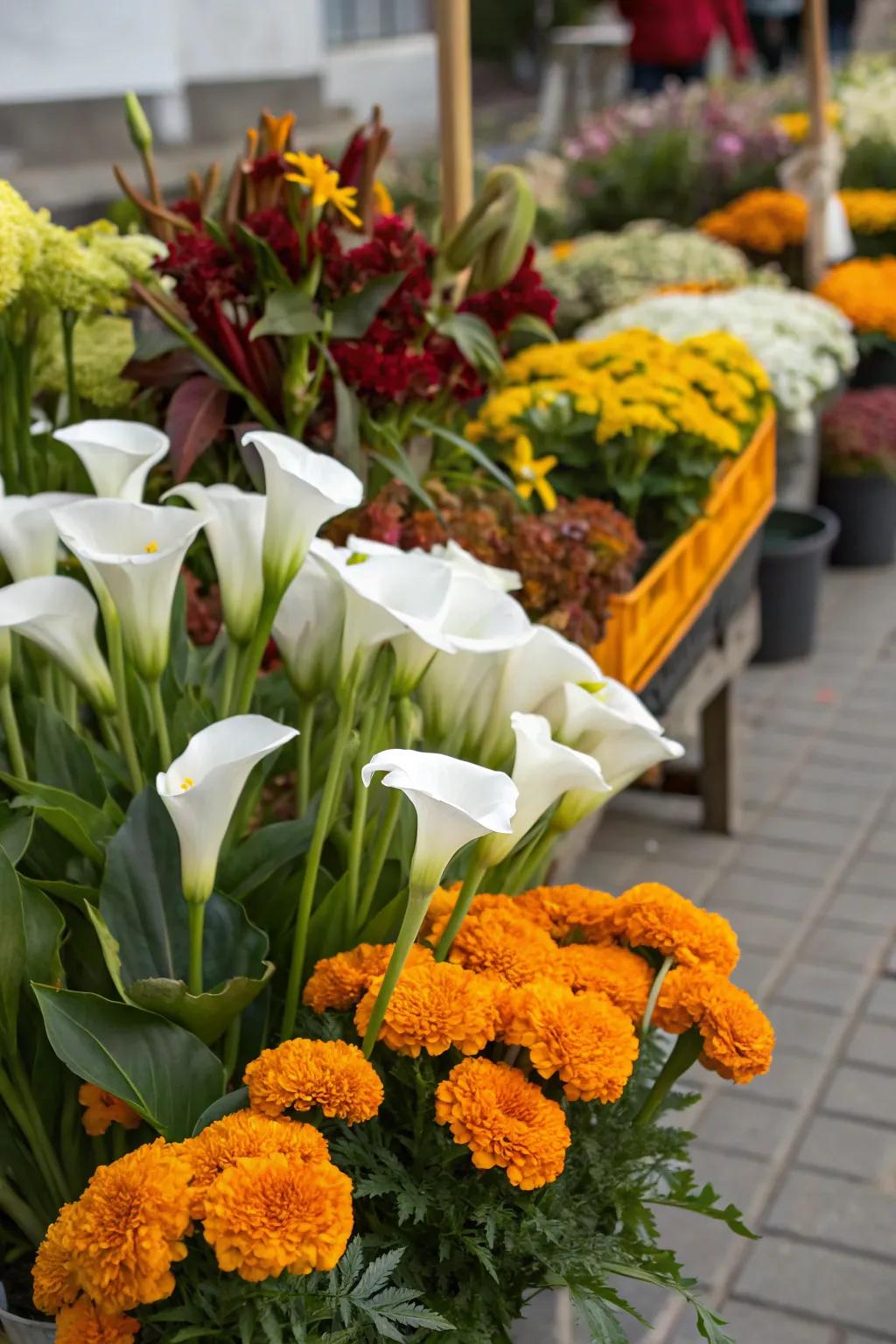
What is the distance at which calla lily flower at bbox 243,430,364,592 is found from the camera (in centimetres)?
121

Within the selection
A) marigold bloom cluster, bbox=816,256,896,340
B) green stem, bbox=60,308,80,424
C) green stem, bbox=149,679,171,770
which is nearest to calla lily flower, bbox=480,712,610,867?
green stem, bbox=149,679,171,770

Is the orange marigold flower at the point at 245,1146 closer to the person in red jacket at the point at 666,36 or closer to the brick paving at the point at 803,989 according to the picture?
the brick paving at the point at 803,989

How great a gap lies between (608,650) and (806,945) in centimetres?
107

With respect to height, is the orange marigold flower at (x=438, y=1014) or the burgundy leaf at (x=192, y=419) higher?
the burgundy leaf at (x=192, y=419)

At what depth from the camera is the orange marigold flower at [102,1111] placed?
118cm

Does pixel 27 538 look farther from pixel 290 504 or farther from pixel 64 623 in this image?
pixel 290 504

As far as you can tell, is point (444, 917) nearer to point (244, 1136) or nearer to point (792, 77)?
point (244, 1136)

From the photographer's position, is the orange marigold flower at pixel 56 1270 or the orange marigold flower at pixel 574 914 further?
the orange marigold flower at pixel 574 914

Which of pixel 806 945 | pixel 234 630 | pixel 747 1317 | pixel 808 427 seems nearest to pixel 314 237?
pixel 234 630

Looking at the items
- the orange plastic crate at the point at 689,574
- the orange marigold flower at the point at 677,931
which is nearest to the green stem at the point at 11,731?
the orange marigold flower at the point at 677,931

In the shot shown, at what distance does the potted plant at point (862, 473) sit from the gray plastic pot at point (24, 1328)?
401 cm

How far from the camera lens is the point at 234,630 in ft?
4.36

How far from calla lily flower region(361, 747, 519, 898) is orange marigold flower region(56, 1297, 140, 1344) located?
35 centimetres

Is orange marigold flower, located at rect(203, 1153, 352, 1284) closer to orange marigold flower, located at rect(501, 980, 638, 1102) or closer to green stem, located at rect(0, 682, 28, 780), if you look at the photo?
orange marigold flower, located at rect(501, 980, 638, 1102)
